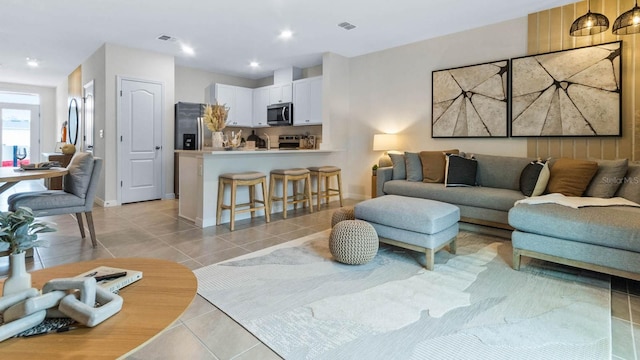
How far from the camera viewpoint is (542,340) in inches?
69.1

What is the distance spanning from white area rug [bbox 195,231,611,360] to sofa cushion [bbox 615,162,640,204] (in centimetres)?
89

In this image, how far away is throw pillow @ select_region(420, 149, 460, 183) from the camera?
435 centimetres

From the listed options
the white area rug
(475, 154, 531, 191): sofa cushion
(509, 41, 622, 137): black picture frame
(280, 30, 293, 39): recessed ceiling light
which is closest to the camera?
the white area rug

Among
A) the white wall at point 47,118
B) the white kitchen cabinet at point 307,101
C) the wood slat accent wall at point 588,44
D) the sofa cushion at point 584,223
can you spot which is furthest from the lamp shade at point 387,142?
the white wall at point 47,118

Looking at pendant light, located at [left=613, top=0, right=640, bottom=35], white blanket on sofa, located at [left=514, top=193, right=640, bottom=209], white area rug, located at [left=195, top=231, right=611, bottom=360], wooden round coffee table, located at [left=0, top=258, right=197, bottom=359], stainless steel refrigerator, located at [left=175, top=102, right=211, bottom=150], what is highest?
pendant light, located at [left=613, top=0, right=640, bottom=35]

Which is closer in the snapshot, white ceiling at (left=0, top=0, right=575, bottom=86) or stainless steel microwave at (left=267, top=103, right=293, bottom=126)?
white ceiling at (left=0, top=0, right=575, bottom=86)

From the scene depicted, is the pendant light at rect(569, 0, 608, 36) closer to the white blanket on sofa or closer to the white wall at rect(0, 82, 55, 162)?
the white blanket on sofa

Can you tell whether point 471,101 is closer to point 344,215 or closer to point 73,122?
point 344,215

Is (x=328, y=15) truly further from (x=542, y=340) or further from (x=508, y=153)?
(x=542, y=340)

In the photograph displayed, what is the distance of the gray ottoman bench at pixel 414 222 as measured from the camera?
2.68m

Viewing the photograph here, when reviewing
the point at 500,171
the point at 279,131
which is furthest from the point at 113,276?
the point at 279,131

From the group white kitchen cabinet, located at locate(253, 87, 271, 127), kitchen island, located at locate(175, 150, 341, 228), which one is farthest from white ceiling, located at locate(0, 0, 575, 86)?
kitchen island, located at locate(175, 150, 341, 228)

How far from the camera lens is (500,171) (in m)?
4.02

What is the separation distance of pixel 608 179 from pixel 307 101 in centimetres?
464
